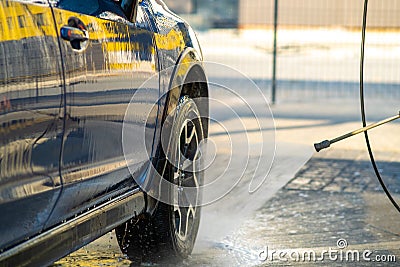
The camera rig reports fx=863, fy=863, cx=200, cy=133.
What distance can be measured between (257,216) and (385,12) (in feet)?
44.7

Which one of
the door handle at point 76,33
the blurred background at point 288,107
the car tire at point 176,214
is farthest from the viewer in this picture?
the blurred background at point 288,107

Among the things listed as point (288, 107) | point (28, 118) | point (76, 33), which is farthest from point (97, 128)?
point (288, 107)

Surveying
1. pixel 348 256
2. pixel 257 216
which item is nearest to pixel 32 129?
pixel 348 256

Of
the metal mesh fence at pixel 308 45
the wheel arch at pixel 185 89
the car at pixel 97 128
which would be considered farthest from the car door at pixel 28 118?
the metal mesh fence at pixel 308 45

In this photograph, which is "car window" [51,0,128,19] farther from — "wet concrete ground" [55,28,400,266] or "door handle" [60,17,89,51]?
"wet concrete ground" [55,28,400,266]

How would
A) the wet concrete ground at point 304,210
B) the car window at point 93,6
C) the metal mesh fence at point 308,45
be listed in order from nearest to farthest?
the car window at point 93,6 < the wet concrete ground at point 304,210 < the metal mesh fence at point 308,45

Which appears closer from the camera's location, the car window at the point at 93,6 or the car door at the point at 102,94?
the car door at the point at 102,94

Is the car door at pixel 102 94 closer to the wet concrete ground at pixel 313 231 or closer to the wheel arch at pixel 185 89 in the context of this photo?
the wheel arch at pixel 185 89

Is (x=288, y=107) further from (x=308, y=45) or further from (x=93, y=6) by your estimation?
(x=93, y=6)

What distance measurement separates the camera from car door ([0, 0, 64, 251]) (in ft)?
9.21

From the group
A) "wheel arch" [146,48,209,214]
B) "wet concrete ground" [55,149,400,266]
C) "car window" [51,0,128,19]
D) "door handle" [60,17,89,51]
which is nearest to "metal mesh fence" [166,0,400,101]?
"wet concrete ground" [55,149,400,266]

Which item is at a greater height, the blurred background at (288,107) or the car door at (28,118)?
the car door at (28,118)

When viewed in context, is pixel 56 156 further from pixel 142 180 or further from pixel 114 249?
pixel 114 249

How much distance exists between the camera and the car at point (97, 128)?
2902 mm
